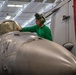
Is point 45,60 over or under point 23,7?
over

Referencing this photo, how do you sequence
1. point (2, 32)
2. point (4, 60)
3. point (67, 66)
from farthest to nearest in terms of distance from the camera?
point (2, 32), point (4, 60), point (67, 66)

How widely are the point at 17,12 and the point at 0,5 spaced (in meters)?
2.91

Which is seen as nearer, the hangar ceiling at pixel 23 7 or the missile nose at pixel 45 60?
the missile nose at pixel 45 60

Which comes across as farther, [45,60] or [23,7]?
[23,7]

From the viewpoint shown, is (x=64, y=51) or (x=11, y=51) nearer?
(x=64, y=51)

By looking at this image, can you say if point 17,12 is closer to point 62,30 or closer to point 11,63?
point 62,30

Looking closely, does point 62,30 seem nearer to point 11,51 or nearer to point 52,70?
point 11,51

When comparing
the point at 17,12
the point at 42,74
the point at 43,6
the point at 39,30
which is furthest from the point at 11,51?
the point at 17,12

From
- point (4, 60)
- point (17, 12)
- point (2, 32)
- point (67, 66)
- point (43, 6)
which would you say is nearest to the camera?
point (67, 66)

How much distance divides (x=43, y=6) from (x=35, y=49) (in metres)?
16.0

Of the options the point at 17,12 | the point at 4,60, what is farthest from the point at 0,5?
the point at 4,60

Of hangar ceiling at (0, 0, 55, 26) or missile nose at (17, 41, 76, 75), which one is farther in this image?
hangar ceiling at (0, 0, 55, 26)

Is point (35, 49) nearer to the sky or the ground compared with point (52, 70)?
nearer to the sky

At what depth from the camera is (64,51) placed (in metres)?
3.37
